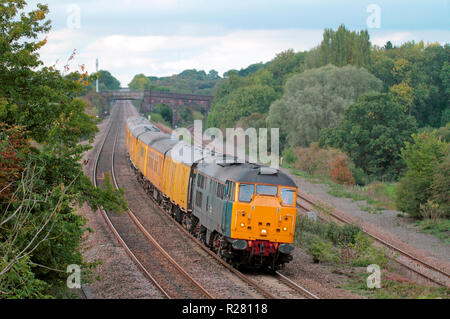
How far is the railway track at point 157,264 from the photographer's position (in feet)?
54.3

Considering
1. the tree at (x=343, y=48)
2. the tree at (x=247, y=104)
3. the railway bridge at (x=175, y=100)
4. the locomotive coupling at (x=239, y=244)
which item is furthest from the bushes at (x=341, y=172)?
the railway bridge at (x=175, y=100)

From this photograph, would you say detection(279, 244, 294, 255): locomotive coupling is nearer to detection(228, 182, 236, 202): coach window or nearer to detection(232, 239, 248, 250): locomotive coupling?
detection(232, 239, 248, 250): locomotive coupling

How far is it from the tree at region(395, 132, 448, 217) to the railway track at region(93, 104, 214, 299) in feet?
53.5

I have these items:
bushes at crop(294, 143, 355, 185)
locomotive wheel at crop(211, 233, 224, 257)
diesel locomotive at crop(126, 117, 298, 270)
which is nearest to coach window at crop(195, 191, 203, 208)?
diesel locomotive at crop(126, 117, 298, 270)

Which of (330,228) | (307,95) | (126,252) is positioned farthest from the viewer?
(307,95)

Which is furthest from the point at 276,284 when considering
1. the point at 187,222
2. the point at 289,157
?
the point at 289,157

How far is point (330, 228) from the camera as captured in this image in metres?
26.7

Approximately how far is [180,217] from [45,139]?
35.7 feet

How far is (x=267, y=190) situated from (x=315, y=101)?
48.8 m

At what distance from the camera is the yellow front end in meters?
18.5

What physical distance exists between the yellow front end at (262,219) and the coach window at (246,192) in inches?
3.3

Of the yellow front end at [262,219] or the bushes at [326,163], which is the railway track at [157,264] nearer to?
the yellow front end at [262,219]
